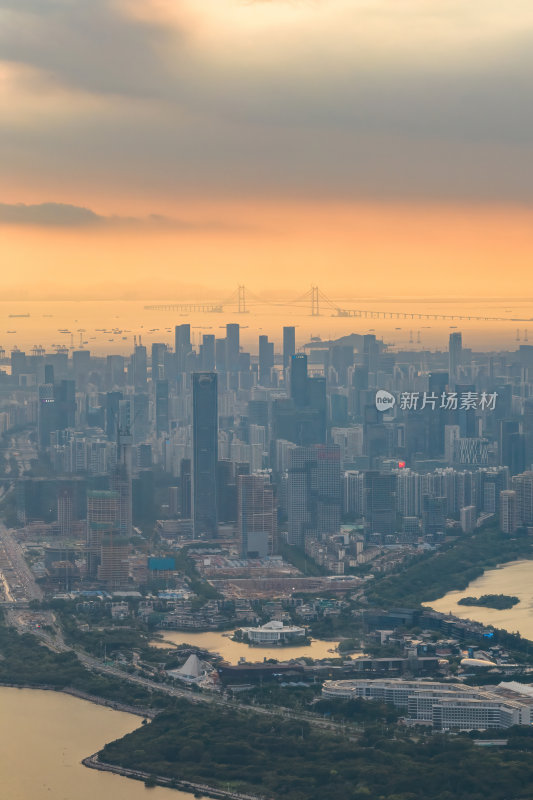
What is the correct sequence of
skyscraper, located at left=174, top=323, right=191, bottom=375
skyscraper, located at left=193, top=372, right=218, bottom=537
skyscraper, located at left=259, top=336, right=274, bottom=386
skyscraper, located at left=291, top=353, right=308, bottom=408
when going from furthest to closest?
skyscraper, located at left=291, top=353, right=308, bottom=408 < skyscraper, located at left=259, top=336, right=274, bottom=386 < skyscraper, located at left=174, top=323, right=191, bottom=375 < skyscraper, located at left=193, top=372, right=218, bottom=537

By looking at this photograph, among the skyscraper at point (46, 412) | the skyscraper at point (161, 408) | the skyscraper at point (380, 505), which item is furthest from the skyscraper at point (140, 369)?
the skyscraper at point (380, 505)

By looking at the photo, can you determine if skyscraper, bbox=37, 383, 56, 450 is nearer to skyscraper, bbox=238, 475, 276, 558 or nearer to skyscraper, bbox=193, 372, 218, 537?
skyscraper, bbox=193, 372, 218, 537

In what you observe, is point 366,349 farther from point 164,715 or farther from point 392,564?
point 164,715

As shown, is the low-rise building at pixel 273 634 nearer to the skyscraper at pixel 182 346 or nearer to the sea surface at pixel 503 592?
the sea surface at pixel 503 592

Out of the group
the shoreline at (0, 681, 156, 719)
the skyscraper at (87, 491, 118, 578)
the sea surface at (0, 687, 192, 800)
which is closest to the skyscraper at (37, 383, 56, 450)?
the skyscraper at (87, 491, 118, 578)

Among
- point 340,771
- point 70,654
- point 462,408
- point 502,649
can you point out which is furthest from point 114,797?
point 462,408

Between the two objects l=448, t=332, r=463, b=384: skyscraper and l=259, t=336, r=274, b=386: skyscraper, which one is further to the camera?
l=259, t=336, r=274, b=386: skyscraper

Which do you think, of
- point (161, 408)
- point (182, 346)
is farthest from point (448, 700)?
point (161, 408)
